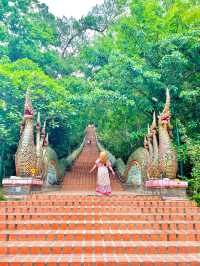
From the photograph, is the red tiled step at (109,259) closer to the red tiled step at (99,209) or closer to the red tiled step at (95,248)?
the red tiled step at (95,248)

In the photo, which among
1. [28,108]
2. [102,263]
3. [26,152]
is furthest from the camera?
[28,108]

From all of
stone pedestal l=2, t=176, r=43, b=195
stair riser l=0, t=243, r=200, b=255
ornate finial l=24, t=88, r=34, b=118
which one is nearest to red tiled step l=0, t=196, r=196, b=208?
stone pedestal l=2, t=176, r=43, b=195

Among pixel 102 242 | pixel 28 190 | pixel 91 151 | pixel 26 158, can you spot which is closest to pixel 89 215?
pixel 102 242

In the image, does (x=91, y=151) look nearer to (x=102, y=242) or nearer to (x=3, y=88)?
(x=3, y=88)

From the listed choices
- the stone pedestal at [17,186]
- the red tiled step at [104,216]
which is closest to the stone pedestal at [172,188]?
the red tiled step at [104,216]

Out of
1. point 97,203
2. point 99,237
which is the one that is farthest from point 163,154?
point 99,237

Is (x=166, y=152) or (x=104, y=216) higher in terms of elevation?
(x=166, y=152)

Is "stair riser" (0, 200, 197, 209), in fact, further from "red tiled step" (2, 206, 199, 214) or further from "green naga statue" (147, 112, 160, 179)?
"green naga statue" (147, 112, 160, 179)

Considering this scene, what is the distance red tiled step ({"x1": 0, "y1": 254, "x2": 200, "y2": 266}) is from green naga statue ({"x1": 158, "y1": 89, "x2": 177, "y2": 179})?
435 centimetres

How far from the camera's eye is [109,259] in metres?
4.64

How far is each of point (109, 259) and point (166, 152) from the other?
5282 mm

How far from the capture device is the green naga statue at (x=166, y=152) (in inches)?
361

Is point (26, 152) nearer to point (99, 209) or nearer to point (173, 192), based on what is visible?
point (99, 209)

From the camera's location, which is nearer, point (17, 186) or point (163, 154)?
point (17, 186)
